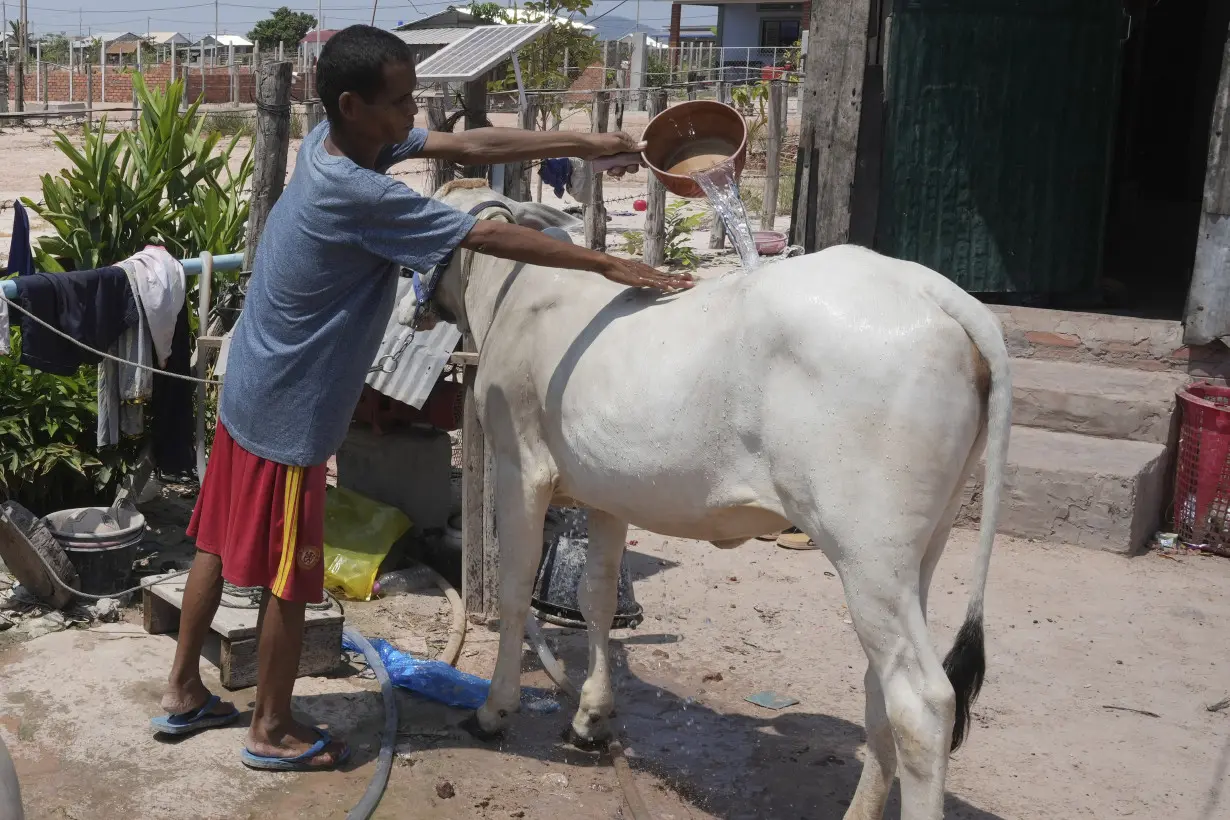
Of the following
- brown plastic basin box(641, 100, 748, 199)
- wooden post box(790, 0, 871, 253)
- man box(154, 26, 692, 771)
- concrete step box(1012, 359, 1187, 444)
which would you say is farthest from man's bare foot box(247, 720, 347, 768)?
wooden post box(790, 0, 871, 253)

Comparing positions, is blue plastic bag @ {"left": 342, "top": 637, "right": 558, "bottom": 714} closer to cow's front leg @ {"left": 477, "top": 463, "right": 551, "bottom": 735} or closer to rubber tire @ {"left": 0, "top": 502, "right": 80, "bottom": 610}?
cow's front leg @ {"left": 477, "top": 463, "right": 551, "bottom": 735}

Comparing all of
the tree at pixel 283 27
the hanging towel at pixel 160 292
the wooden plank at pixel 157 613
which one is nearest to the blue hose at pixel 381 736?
the wooden plank at pixel 157 613

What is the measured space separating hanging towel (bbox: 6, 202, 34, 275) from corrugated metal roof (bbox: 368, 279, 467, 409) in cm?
142

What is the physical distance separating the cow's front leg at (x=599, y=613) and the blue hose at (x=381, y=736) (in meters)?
0.61

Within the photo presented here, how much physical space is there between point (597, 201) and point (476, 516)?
7247mm

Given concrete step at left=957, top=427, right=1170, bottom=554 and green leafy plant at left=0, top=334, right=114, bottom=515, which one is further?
concrete step at left=957, top=427, right=1170, bottom=554

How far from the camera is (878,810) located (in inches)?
140

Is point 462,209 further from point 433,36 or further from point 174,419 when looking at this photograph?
point 433,36

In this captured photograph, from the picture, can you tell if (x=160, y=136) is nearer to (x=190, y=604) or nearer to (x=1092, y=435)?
(x=190, y=604)

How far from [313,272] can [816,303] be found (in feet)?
4.63

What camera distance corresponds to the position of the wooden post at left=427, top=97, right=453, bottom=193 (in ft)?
19.7

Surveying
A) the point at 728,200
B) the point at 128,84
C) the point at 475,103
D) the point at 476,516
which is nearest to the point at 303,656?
the point at 476,516

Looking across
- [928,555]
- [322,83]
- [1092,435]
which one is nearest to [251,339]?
[322,83]

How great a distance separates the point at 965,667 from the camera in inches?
133
